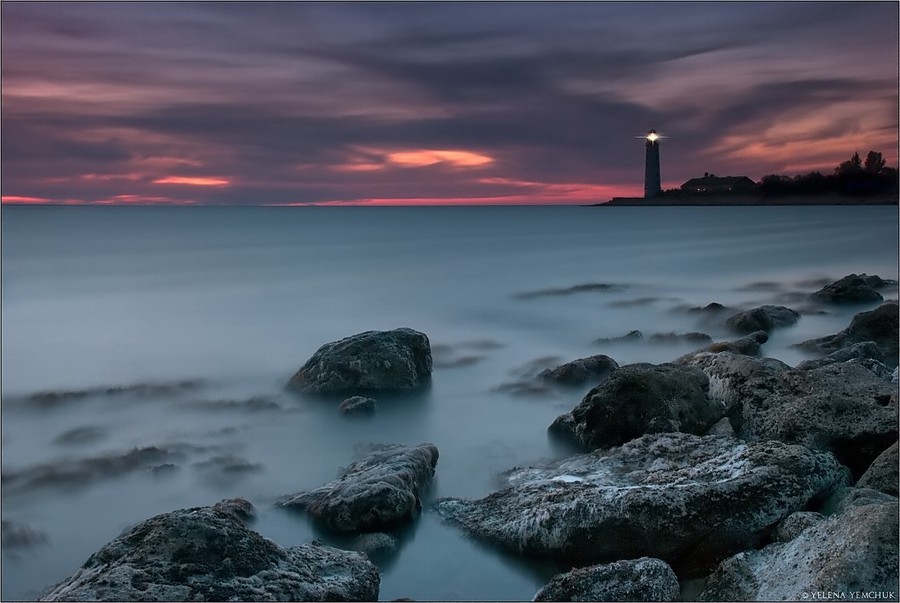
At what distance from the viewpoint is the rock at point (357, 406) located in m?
9.21

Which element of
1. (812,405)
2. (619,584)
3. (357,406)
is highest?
(812,405)

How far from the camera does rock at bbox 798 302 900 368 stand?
11.2m

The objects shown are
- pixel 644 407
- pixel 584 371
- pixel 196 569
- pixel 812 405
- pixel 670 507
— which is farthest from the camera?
pixel 584 371

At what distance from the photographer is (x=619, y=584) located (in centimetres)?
436

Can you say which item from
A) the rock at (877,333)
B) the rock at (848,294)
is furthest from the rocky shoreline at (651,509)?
the rock at (848,294)

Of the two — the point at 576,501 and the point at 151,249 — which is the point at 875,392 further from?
the point at 151,249

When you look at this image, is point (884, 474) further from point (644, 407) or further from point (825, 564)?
point (644, 407)

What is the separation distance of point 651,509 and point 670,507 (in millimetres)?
128

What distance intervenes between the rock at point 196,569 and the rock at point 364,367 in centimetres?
536

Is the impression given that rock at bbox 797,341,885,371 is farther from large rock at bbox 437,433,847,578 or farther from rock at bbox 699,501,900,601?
rock at bbox 699,501,900,601

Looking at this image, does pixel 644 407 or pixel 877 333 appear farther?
pixel 877 333

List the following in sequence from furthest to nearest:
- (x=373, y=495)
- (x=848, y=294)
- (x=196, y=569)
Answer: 1. (x=848, y=294)
2. (x=373, y=495)
3. (x=196, y=569)

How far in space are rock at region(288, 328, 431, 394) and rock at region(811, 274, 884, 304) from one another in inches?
484

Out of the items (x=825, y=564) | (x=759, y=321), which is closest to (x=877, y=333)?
(x=759, y=321)
